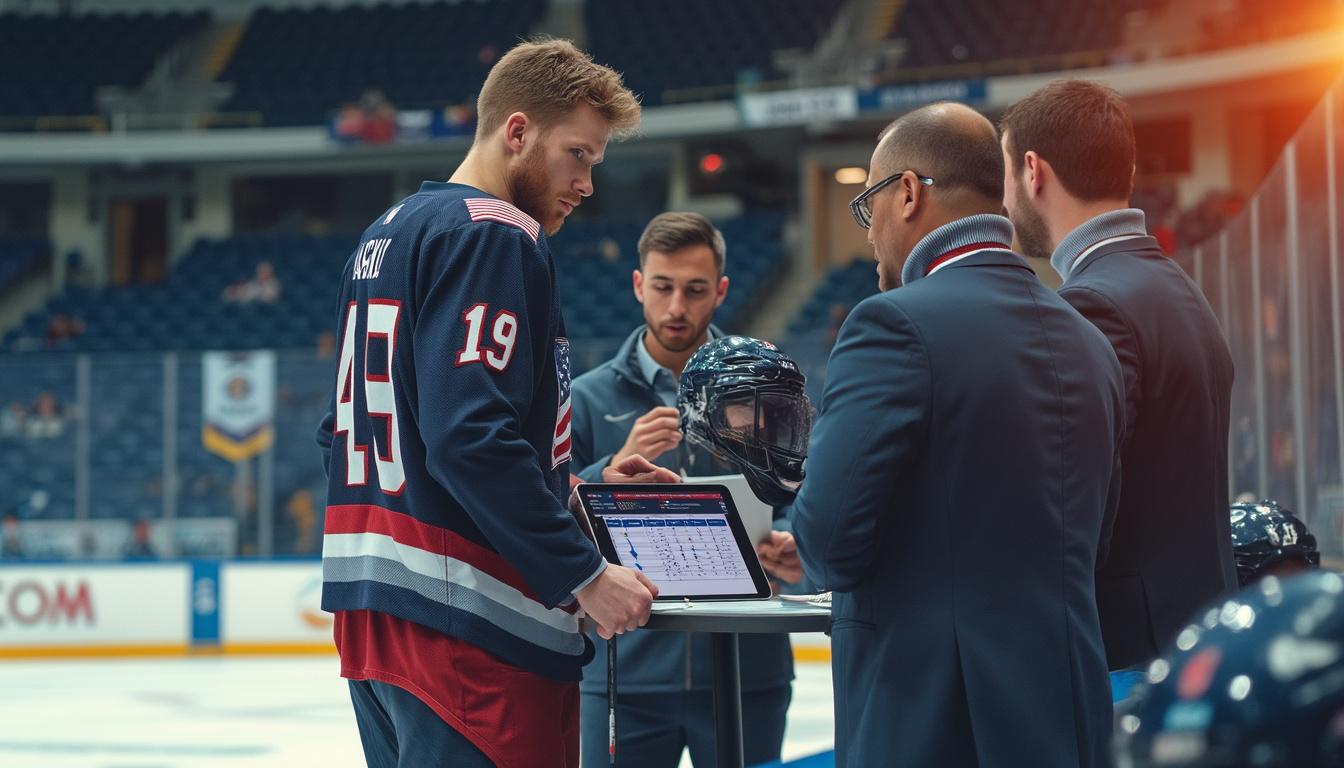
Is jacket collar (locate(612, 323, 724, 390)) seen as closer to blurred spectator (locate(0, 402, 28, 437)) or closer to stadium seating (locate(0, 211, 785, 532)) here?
stadium seating (locate(0, 211, 785, 532))

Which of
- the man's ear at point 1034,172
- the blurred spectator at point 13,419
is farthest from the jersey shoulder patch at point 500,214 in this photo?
the blurred spectator at point 13,419

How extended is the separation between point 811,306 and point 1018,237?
40.4ft

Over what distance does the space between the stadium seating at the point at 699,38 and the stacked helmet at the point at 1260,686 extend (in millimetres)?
15827

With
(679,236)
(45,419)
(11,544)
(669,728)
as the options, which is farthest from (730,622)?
(45,419)

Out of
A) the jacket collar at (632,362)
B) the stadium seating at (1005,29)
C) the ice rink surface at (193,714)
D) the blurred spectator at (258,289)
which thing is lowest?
the ice rink surface at (193,714)

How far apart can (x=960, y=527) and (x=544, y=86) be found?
34.0 inches

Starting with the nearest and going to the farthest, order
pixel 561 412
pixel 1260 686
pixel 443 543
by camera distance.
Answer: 1. pixel 1260 686
2. pixel 443 543
3. pixel 561 412

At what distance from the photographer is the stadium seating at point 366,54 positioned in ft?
58.3

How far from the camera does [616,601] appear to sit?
5.82 feet

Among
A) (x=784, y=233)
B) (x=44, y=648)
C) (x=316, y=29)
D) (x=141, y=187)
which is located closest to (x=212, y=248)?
(x=141, y=187)

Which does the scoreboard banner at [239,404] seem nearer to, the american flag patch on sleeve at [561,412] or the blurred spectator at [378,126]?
the blurred spectator at [378,126]

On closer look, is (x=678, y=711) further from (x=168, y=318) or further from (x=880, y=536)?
(x=168, y=318)

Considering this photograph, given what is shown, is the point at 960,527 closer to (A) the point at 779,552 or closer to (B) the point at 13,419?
(A) the point at 779,552

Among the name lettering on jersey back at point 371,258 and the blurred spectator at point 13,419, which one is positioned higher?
the name lettering on jersey back at point 371,258
